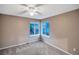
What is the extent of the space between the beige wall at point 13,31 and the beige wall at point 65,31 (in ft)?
1.53

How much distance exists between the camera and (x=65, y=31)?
74.8 inches

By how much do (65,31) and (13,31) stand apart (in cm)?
117

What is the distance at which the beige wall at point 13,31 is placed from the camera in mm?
1820

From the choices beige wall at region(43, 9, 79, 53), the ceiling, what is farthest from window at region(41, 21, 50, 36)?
the ceiling

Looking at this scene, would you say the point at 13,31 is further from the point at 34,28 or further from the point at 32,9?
the point at 32,9

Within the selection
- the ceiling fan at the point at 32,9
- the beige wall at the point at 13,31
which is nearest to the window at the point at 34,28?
the beige wall at the point at 13,31

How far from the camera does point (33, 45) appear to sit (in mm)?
1899

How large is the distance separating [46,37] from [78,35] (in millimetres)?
703

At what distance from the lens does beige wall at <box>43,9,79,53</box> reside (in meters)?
1.83

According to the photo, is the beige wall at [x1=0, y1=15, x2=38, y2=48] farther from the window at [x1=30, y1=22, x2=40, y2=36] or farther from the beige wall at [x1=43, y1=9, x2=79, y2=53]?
the beige wall at [x1=43, y1=9, x2=79, y2=53]

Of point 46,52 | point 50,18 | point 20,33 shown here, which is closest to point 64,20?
point 50,18

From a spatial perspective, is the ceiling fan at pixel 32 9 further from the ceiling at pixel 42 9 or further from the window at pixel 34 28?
the window at pixel 34 28

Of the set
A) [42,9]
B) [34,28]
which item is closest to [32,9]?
[42,9]
